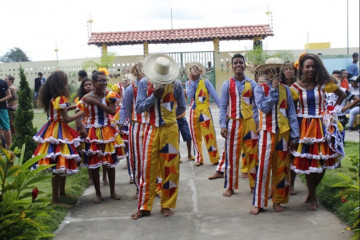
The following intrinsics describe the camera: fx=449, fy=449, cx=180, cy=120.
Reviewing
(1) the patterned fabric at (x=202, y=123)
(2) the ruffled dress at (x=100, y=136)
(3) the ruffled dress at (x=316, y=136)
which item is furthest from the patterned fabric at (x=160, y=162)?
(1) the patterned fabric at (x=202, y=123)

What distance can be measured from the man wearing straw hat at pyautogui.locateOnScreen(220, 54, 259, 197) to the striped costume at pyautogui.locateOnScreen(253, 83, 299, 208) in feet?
2.83

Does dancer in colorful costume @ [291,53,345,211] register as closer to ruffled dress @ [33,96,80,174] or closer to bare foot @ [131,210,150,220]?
bare foot @ [131,210,150,220]

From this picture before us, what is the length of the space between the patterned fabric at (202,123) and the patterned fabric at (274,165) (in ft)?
9.73

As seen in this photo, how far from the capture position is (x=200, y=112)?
8.52 m

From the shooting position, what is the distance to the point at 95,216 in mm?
5746

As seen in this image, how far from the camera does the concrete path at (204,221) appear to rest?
4.89m

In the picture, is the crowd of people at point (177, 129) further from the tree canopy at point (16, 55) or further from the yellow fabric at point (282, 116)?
the tree canopy at point (16, 55)

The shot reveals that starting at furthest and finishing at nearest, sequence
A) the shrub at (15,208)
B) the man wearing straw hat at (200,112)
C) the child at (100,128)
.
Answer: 1. the man wearing straw hat at (200,112)
2. the child at (100,128)
3. the shrub at (15,208)

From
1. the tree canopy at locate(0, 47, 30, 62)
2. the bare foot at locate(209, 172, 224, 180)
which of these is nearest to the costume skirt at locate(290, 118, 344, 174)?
the bare foot at locate(209, 172, 224, 180)

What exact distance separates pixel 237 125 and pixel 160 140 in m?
1.48

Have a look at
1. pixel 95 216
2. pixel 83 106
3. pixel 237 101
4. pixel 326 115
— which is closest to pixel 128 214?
pixel 95 216

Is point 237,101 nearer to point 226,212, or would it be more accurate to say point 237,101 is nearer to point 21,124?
point 226,212

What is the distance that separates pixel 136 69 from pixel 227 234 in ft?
8.48

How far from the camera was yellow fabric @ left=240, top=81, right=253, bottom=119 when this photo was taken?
21.2ft
